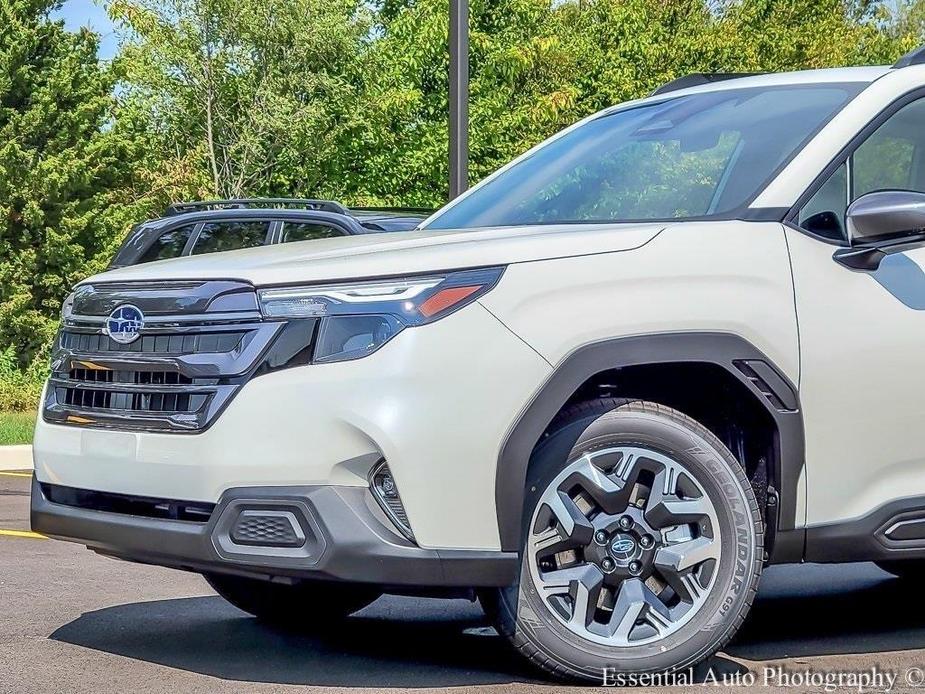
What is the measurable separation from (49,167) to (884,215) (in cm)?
3721

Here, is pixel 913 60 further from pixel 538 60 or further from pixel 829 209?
pixel 538 60

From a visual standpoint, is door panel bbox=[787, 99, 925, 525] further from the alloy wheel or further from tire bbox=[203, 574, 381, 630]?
tire bbox=[203, 574, 381, 630]

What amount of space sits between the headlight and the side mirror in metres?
1.17

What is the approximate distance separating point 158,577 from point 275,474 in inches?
125

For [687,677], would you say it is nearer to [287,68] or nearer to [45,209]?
[287,68]

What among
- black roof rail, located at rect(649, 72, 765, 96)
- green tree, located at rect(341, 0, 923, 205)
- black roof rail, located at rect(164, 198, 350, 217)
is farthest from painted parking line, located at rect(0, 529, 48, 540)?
green tree, located at rect(341, 0, 923, 205)

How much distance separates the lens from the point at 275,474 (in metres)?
4.44

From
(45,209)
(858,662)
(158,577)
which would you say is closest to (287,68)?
(45,209)

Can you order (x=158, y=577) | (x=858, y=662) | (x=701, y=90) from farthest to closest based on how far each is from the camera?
(x=158, y=577), (x=701, y=90), (x=858, y=662)

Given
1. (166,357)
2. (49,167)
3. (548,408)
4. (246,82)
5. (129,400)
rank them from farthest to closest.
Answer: (49,167)
(246,82)
(129,400)
(166,357)
(548,408)

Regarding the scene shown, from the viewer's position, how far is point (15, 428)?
1695 cm

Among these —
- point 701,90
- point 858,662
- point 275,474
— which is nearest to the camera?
point 275,474

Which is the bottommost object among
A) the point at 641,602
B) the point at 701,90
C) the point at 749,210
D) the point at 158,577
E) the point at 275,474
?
the point at 158,577

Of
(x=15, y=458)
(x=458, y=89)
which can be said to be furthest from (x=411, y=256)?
(x=15, y=458)
